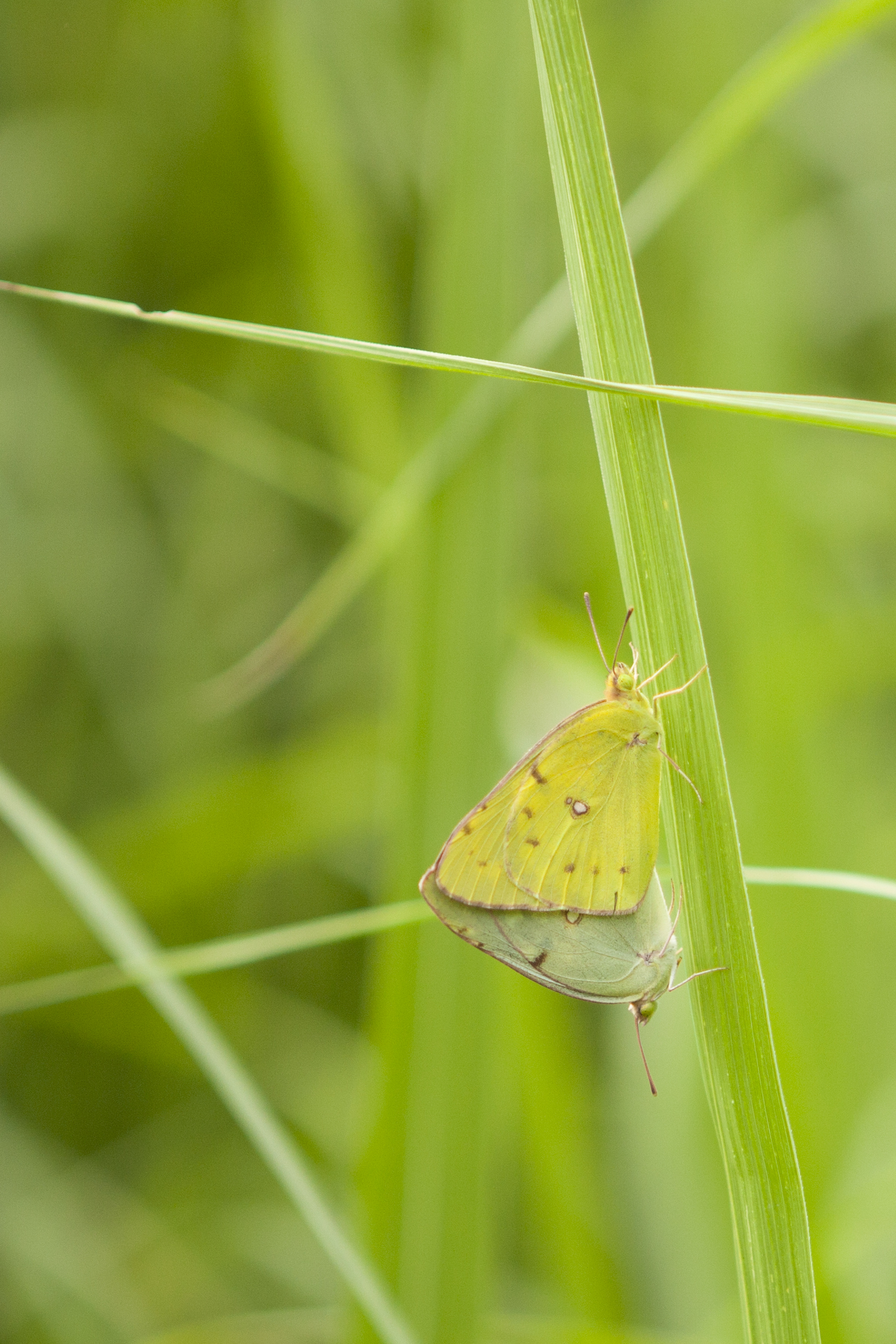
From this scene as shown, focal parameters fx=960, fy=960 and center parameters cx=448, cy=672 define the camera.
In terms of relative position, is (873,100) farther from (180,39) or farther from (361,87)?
(180,39)

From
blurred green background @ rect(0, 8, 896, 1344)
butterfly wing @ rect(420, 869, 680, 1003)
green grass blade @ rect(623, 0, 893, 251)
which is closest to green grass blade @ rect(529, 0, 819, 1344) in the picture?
butterfly wing @ rect(420, 869, 680, 1003)

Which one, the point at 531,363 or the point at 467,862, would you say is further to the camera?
the point at 531,363

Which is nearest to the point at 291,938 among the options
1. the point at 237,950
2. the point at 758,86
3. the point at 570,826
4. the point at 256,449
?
the point at 237,950

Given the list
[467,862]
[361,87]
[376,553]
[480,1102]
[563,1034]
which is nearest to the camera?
[467,862]

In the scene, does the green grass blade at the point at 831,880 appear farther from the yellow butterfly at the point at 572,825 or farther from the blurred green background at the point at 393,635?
the blurred green background at the point at 393,635

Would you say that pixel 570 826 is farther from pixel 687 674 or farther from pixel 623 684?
pixel 687 674

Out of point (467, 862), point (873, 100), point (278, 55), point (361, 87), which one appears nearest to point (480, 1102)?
point (467, 862)

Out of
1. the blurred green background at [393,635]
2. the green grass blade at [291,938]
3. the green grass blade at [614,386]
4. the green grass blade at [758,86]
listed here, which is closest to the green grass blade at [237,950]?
the green grass blade at [291,938]
